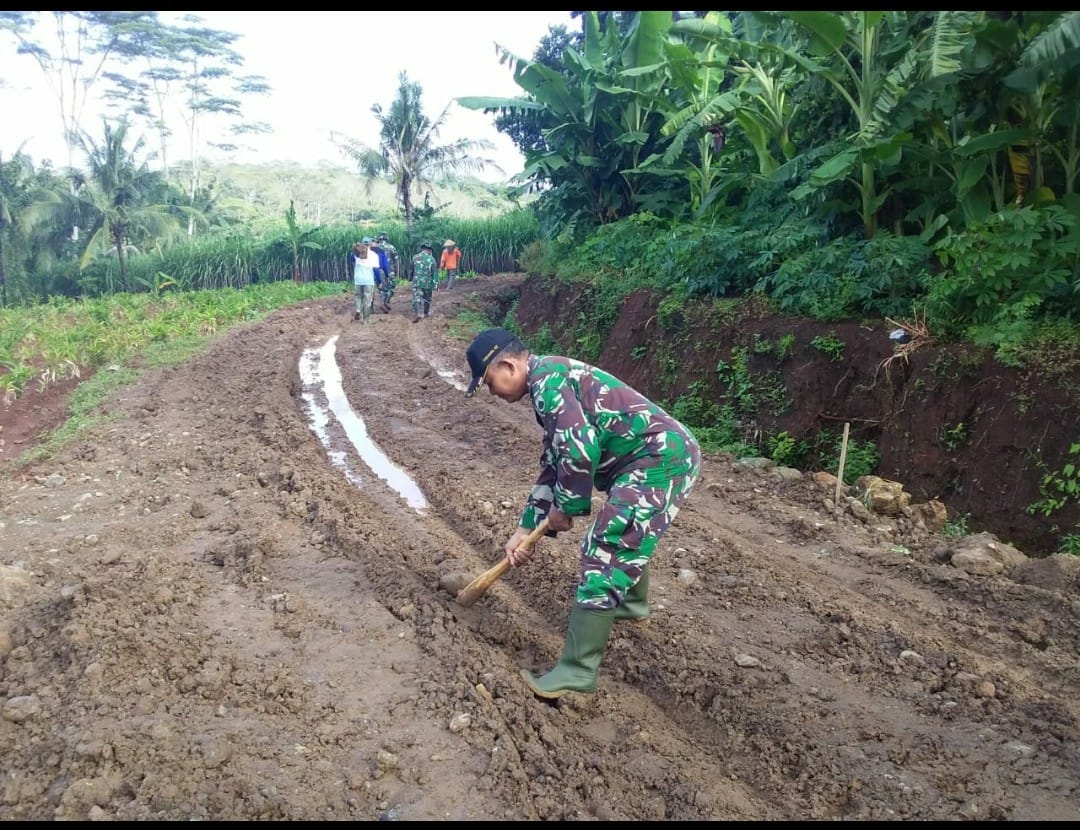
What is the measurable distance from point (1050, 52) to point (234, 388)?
9650mm

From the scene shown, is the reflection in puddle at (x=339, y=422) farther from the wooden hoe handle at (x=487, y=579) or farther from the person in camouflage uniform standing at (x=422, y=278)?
the person in camouflage uniform standing at (x=422, y=278)

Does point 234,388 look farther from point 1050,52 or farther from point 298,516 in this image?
point 1050,52

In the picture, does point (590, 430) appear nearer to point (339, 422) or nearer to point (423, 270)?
point (339, 422)

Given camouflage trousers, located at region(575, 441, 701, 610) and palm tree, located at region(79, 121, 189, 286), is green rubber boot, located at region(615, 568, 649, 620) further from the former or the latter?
palm tree, located at region(79, 121, 189, 286)

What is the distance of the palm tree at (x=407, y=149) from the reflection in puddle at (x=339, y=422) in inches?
Result: 641

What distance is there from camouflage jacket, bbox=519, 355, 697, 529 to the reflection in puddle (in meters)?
3.31

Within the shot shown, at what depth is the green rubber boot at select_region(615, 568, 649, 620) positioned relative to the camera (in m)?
4.30

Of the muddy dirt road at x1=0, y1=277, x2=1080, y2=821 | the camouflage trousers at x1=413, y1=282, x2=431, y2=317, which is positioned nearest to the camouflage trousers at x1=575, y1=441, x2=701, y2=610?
the muddy dirt road at x1=0, y1=277, x2=1080, y2=821

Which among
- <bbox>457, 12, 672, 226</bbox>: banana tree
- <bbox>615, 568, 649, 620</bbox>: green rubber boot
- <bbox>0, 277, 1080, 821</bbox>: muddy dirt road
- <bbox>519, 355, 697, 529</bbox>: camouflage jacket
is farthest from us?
<bbox>457, 12, 672, 226</bbox>: banana tree

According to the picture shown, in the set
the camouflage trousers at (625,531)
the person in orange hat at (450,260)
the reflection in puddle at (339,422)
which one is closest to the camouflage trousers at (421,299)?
the reflection in puddle at (339,422)

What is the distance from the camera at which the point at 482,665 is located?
400 centimetres

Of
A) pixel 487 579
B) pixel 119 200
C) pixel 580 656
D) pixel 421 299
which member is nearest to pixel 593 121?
pixel 421 299

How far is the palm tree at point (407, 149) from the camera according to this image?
92.1 feet

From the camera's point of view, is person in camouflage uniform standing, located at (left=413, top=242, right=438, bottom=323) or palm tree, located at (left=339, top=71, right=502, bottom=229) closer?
person in camouflage uniform standing, located at (left=413, top=242, right=438, bottom=323)
